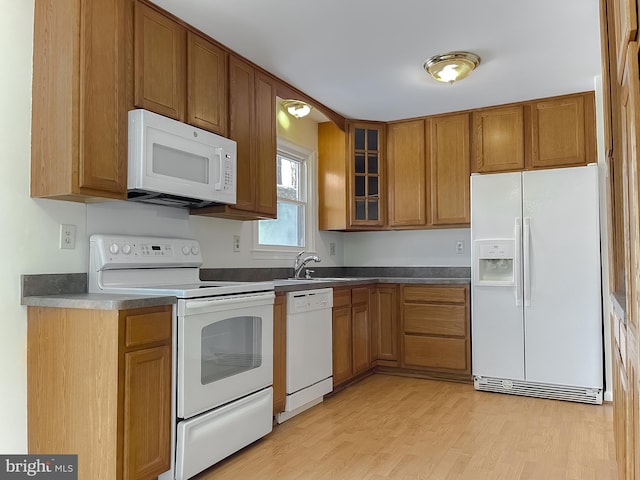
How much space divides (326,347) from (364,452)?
3.29 feet

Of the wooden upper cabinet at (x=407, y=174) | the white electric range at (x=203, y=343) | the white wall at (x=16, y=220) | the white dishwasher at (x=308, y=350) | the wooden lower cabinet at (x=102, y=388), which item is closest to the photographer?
the wooden lower cabinet at (x=102, y=388)

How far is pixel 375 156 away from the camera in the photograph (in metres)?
4.66

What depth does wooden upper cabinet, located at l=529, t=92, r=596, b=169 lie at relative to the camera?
3770mm

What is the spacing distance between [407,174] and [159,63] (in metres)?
2.62

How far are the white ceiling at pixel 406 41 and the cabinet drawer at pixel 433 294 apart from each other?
1569mm

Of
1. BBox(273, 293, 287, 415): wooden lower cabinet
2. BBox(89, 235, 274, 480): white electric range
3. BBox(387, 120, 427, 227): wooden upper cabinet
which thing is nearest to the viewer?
BBox(89, 235, 274, 480): white electric range

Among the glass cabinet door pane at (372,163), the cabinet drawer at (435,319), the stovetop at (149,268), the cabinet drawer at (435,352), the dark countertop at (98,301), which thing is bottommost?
the cabinet drawer at (435,352)

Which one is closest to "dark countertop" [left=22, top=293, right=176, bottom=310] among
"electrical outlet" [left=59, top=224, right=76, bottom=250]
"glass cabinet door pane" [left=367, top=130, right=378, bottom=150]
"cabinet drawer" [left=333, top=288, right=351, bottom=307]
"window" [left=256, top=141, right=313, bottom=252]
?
"electrical outlet" [left=59, top=224, right=76, bottom=250]

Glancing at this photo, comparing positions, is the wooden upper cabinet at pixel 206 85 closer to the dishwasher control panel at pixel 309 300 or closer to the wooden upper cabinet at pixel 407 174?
the dishwasher control panel at pixel 309 300

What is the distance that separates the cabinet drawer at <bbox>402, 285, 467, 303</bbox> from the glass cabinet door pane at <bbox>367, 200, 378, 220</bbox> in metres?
0.77

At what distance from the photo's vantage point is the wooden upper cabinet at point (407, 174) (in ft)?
14.7

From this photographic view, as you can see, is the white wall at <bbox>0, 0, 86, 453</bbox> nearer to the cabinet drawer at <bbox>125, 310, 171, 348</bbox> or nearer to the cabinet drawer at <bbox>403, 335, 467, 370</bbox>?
the cabinet drawer at <bbox>125, 310, 171, 348</bbox>

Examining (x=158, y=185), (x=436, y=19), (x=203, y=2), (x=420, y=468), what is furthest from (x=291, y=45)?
(x=420, y=468)

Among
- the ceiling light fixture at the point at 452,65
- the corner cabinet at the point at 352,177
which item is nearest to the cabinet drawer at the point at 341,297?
the corner cabinet at the point at 352,177
